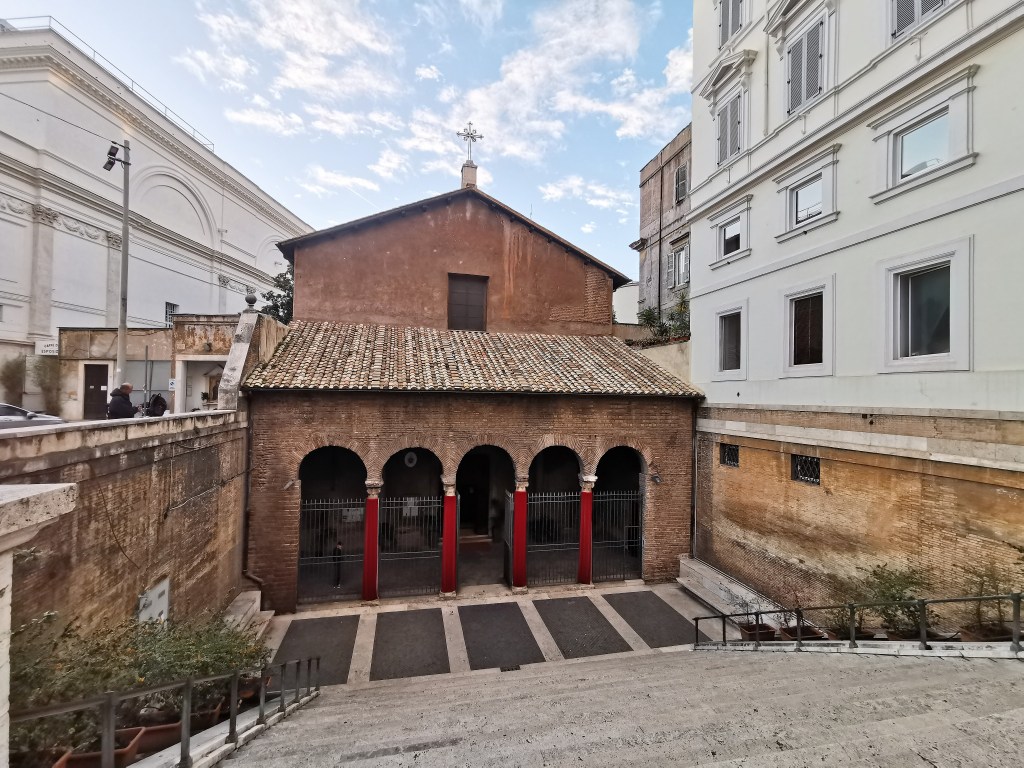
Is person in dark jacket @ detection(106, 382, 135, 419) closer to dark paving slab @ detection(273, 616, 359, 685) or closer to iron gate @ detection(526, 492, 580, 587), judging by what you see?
dark paving slab @ detection(273, 616, 359, 685)

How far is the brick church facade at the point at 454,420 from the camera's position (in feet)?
35.4

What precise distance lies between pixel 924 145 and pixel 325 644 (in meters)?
14.0

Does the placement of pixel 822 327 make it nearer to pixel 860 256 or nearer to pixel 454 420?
pixel 860 256

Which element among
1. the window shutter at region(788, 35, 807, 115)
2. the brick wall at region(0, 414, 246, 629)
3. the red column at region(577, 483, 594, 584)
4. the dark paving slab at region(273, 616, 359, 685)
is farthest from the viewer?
the red column at region(577, 483, 594, 584)

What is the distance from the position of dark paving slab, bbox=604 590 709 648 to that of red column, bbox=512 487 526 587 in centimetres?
219

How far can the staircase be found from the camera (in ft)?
10.6

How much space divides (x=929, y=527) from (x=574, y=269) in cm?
1190

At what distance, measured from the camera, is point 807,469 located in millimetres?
9750

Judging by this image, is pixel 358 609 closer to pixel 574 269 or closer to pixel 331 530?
pixel 331 530

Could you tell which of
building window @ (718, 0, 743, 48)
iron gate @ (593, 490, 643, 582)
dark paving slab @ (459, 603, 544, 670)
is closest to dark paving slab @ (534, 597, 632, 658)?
dark paving slab @ (459, 603, 544, 670)

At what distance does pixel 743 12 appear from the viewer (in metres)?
11.6

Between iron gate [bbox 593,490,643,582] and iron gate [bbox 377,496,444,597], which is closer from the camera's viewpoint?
iron gate [bbox 377,496,444,597]

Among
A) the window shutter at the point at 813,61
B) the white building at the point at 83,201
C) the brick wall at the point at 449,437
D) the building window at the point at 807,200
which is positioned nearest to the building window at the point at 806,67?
the window shutter at the point at 813,61

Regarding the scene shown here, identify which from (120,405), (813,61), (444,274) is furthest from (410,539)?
(813,61)
